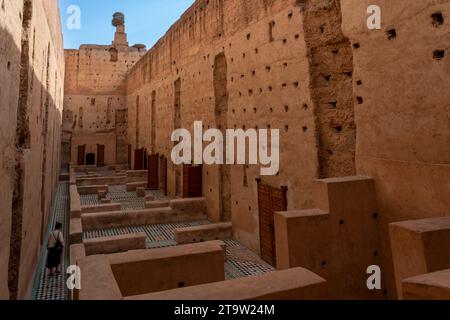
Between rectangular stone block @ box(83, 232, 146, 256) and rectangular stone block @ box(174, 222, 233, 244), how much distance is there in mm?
961

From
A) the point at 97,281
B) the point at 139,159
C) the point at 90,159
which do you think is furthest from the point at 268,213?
the point at 90,159

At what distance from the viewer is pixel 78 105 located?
79.7 feet

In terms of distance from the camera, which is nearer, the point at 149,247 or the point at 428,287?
the point at 428,287

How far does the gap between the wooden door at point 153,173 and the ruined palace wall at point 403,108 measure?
1265 centimetres

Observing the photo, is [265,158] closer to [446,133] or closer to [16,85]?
[446,133]

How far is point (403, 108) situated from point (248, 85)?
453cm

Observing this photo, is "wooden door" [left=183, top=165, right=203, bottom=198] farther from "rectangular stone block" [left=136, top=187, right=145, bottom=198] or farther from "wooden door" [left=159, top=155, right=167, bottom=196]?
"wooden door" [left=159, top=155, right=167, bottom=196]

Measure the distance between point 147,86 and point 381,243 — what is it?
17338mm

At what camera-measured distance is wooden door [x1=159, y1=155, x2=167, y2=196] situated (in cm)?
1505

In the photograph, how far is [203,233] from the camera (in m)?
8.17

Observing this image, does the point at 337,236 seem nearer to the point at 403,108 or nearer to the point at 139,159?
the point at 403,108

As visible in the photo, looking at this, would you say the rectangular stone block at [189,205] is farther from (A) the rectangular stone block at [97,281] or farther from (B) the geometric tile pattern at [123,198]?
(A) the rectangular stone block at [97,281]

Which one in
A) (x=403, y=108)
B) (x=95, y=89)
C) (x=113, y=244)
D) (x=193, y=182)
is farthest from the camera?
(x=95, y=89)
